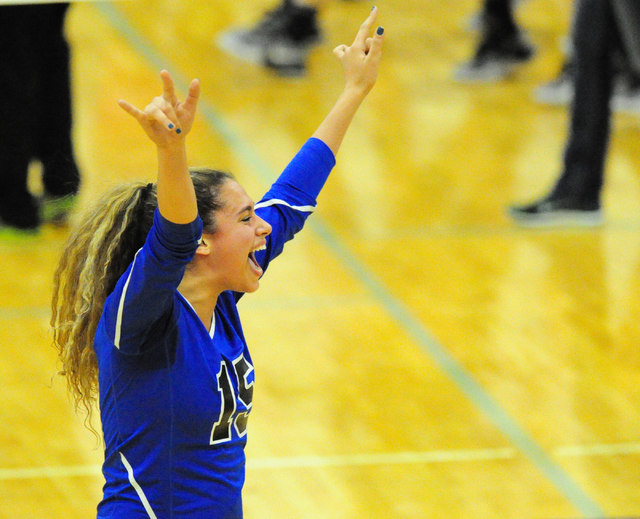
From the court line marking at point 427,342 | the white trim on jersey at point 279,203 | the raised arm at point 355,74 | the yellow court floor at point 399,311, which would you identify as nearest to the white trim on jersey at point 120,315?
the yellow court floor at point 399,311

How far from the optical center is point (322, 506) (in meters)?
3.24

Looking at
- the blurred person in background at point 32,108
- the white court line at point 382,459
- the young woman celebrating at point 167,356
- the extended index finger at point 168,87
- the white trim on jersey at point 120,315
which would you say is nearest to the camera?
the extended index finger at point 168,87

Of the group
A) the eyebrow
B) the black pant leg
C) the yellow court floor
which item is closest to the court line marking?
the yellow court floor

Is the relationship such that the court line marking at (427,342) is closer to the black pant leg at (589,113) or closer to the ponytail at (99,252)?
the black pant leg at (589,113)

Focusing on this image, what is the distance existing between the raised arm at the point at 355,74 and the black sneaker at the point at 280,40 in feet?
15.5

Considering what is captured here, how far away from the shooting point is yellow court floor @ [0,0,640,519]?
3396mm

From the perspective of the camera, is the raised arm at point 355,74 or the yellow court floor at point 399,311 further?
the yellow court floor at point 399,311

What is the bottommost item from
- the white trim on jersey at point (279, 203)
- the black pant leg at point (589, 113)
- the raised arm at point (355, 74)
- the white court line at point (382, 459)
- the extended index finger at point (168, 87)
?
the white court line at point (382, 459)

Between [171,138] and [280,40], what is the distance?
5.69 meters

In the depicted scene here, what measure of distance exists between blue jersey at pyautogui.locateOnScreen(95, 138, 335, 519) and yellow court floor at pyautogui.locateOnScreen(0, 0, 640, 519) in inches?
14.4

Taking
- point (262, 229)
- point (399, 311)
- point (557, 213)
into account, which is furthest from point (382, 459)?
point (557, 213)

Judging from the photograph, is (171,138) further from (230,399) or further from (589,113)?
(589,113)

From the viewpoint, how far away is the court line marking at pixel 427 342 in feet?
11.3

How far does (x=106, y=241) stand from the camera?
2018 millimetres
